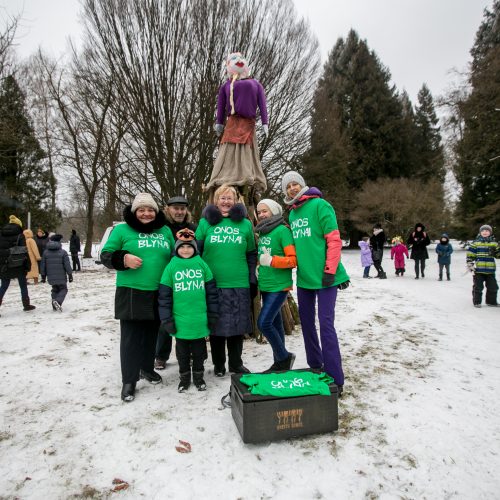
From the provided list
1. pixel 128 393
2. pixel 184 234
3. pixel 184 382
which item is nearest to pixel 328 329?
pixel 184 382

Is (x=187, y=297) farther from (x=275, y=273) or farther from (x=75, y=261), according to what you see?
(x=75, y=261)

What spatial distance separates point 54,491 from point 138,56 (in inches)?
413

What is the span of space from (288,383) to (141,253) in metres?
1.81

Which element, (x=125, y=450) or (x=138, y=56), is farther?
(x=138, y=56)

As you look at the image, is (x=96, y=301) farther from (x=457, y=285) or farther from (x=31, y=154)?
(x=31, y=154)

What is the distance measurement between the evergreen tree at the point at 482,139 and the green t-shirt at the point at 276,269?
55.1ft

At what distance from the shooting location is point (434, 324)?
19.2 ft

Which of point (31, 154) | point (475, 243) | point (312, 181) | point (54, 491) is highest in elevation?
point (31, 154)

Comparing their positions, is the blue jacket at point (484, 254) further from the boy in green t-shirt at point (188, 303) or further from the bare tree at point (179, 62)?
the bare tree at point (179, 62)

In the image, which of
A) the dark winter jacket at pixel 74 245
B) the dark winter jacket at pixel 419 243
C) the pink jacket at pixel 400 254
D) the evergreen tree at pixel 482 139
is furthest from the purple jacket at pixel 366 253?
the dark winter jacket at pixel 74 245

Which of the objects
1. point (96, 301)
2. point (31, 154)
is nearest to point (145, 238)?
point (96, 301)

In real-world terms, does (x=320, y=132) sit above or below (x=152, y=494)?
above

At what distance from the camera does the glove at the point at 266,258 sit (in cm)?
331

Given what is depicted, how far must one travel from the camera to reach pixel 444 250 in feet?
35.8
